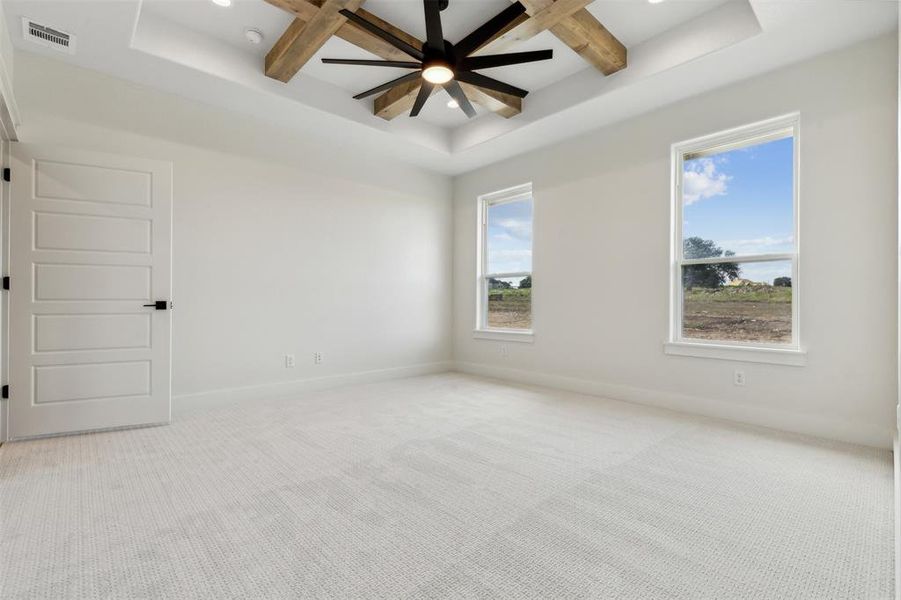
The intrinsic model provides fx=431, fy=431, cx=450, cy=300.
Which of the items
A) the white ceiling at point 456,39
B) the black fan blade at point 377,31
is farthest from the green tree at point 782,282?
the black fan blade at point 377,31

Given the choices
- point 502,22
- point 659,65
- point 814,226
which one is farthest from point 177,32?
point 814,226

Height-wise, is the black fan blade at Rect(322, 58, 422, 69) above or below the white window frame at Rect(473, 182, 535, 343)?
above

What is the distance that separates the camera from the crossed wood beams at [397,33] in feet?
9.54

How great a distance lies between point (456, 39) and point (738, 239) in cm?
298

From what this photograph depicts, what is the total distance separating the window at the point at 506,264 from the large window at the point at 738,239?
181cm

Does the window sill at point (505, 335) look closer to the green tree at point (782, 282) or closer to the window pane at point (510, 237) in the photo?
the window pane at point (510, 237)

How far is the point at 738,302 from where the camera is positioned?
3.74 metres

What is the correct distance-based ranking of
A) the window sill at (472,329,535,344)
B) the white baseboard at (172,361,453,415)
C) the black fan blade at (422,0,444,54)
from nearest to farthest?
the black fan blade at (422,0,444,54)
the white baseboard at (172,361,453,415)
the window sill at (472,329,535,344)

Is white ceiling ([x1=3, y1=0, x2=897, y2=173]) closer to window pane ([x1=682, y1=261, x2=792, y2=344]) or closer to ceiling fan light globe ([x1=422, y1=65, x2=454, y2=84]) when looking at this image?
ceiling fan light globe ([x1=422, y1=65, x2=454, y2=84])

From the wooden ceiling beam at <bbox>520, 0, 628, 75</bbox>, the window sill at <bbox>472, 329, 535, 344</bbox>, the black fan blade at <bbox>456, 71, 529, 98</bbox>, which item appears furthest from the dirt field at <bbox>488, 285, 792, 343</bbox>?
the black fan blade at <bbox>456, 71, 529, 98</bbox>

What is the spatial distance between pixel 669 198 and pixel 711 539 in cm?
314

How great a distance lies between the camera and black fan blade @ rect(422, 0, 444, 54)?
253cm

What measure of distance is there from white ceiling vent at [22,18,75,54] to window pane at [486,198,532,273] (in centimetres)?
446

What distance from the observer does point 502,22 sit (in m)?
3.12
